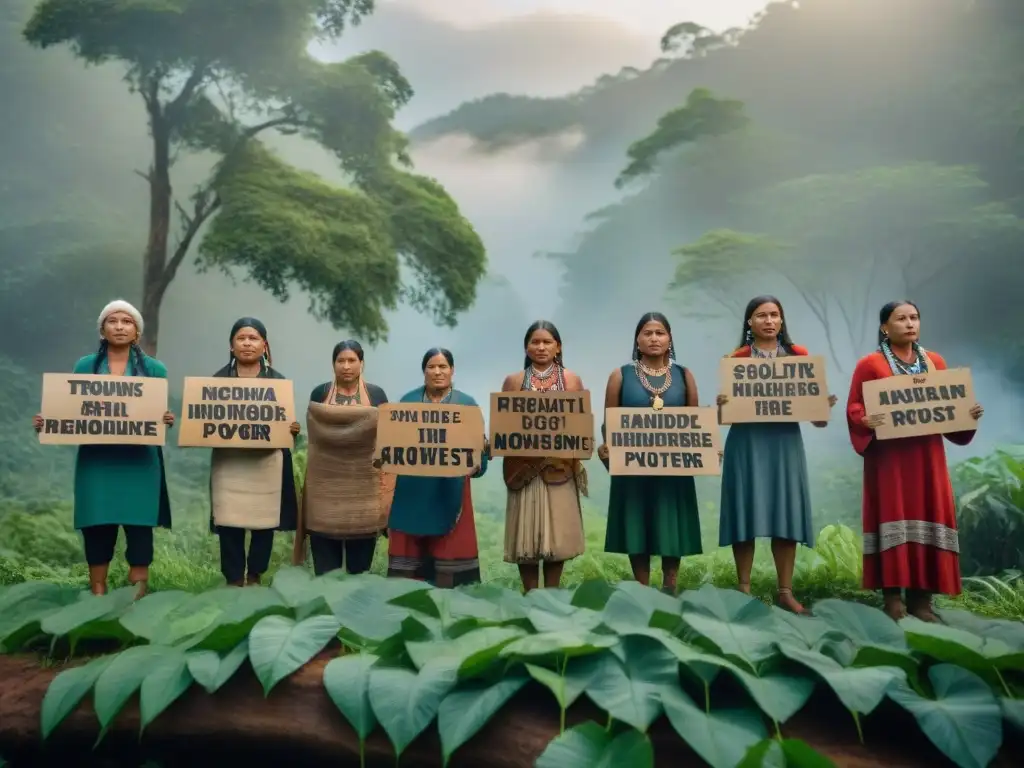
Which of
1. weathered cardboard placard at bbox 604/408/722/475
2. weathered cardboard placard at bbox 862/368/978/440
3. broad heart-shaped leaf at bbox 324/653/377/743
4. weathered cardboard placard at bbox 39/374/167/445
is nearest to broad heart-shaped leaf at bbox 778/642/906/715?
broad heart-shaped leaf at bbox 324/653/377/743

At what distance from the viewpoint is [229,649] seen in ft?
7.38

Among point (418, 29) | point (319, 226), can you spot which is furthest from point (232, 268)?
point (418, 29)

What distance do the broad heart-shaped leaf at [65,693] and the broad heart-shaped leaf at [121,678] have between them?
0.12 ft

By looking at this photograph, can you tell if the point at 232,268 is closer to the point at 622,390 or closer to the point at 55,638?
the point at 622,390

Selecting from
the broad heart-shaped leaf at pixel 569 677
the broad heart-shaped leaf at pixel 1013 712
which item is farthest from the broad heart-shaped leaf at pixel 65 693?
the broad heart-shaped leaf at pixel 1013 712

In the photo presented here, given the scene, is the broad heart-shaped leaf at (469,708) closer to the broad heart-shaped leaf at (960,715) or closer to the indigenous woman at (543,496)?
the broad heart-shaped leaf at (960,715)

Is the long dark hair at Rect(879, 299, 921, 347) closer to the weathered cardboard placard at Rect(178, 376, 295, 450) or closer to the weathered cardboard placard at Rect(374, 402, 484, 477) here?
the weathered cardboard placard at Rect(374, 402, 484, 477)

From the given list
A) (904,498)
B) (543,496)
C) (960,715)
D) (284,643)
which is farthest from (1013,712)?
(543,496)

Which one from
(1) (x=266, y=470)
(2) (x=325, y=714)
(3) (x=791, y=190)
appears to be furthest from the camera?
(3) (x=791, y=190)

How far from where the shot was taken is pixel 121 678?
2.18m

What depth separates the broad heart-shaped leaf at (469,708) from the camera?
188 cm

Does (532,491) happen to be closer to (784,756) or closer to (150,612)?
(150,612)

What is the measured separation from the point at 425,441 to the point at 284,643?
1580mm

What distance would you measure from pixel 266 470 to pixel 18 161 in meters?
7.21
